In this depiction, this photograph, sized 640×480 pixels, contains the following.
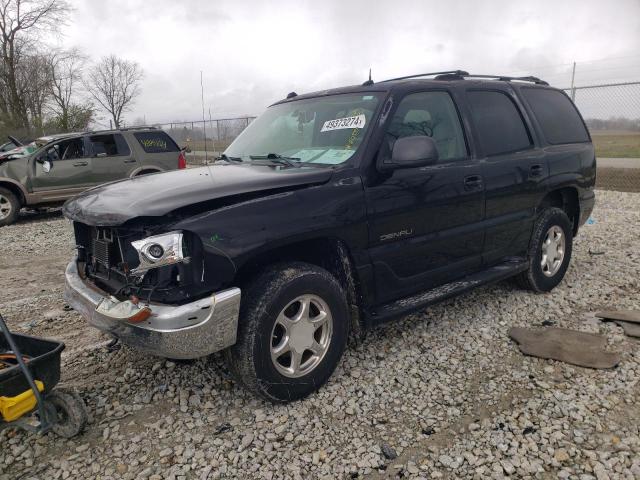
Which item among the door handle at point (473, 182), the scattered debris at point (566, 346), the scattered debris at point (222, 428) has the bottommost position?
Answer: the scattered debris at point (222, 428)

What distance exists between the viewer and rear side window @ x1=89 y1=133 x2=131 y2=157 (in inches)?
394

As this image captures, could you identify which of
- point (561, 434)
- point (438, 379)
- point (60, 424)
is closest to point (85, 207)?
point (60, 424)

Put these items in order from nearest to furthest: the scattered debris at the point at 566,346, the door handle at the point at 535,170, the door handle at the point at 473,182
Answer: the scattered debris at the point at 566,346 < the door handle at the point at 473,182 < the door handle at the point at 535,170

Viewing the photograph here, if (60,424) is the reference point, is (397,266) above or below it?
above

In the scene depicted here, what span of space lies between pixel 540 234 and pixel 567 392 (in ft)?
6.00

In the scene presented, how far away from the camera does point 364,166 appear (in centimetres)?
310

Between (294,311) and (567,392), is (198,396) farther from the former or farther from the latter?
(567,392)

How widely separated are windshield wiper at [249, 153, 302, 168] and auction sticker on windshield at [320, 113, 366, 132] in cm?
32

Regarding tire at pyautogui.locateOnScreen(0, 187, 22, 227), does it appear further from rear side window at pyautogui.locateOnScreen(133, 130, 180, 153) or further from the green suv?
rear side window at pyautogui.locateOnScreen(133, 130, 180, 153)

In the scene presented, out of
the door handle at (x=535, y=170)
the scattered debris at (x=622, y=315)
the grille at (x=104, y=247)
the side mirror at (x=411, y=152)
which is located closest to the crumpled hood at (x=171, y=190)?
the grille at (x=104, y=247)

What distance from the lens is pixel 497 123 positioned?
4109mm

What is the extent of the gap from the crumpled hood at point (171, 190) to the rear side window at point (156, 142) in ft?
24.6

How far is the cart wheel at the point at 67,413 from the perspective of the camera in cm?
262

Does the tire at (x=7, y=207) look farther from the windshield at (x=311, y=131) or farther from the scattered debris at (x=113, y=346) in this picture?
the windshield at (x=311, y=131)
